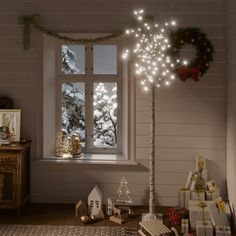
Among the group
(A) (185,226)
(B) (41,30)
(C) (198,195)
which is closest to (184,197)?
(C) (198,195)

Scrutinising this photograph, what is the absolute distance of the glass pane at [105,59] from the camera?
6294mm

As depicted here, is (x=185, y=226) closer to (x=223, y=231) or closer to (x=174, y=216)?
(x=174, y=216)

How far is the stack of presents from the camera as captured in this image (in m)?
4.84

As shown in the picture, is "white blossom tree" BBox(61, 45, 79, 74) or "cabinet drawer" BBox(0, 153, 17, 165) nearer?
"cabinet drawer" BBox(0, 153, 17, 165)

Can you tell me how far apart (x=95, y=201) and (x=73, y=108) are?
145 centimetres

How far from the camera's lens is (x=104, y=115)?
6395mm

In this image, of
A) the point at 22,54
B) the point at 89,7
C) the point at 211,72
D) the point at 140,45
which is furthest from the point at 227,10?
the point at 22,54

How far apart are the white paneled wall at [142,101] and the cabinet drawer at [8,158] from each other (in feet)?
1.72

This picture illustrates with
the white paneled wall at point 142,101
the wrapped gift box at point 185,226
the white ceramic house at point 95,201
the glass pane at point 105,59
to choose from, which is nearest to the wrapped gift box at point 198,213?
the wrapped gift box at point 185,226

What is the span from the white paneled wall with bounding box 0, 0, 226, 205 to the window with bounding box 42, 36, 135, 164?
313mm

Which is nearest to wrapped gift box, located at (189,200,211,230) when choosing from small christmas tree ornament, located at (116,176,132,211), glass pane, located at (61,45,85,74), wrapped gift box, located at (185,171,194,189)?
wrapped gift box, located at (185,171,194,189)

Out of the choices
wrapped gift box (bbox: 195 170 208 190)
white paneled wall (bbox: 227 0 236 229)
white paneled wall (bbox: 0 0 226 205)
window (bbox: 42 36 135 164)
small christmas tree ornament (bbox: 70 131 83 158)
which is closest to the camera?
white paneled wall (bbox: 227 0 236 229)

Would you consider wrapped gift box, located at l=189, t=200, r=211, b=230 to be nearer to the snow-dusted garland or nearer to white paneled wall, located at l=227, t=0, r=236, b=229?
white paneled wall, located at l=227, t=0, r=236, b=229

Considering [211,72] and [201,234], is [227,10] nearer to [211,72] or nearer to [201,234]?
[211,72]
